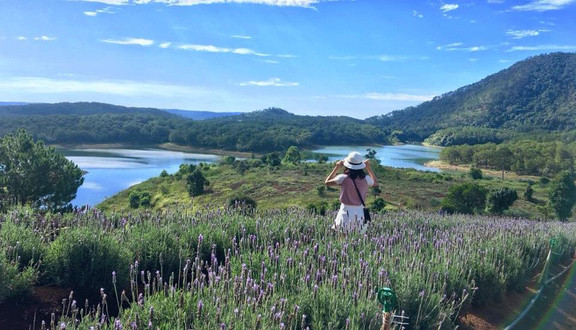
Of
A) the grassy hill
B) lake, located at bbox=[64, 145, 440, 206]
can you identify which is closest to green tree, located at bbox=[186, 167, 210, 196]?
the grassy hill

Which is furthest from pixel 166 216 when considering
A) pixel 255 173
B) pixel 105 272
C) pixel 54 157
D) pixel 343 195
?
pixel 255 173

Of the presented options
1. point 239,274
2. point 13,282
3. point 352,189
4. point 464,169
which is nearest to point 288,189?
point 352,189

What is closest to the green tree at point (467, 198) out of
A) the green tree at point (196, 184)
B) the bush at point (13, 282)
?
the green tree at point (196, 184)

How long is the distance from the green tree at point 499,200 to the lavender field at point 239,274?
3407 cm

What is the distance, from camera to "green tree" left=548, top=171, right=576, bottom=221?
37719 mm

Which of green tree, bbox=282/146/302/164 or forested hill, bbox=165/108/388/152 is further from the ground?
forested hill, bbox=165/108/388/152

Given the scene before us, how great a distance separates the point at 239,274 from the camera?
155 inches

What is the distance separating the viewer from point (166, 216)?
229 inches

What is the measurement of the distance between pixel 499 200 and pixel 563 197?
5.64 m

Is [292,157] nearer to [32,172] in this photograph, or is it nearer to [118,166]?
[118,166]

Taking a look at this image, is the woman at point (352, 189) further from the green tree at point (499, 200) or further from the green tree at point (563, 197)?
the green tree at point (563, 197)

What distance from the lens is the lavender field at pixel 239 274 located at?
2.95 m

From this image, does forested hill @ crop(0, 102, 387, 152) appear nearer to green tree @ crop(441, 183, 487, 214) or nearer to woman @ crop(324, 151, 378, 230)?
green tree @ crop(441, 183, 487, 214)

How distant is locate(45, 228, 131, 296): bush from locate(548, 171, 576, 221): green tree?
135ft
